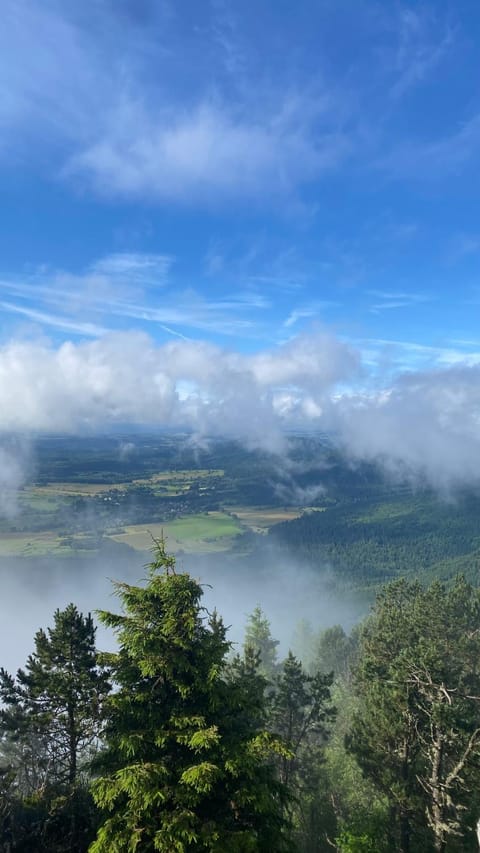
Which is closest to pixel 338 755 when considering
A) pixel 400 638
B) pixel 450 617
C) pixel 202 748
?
pixel 400 638

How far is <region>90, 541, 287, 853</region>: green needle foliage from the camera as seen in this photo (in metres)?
13.8

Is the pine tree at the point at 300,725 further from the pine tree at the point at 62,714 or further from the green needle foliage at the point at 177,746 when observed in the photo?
the green needle foliage at the point at 177,746

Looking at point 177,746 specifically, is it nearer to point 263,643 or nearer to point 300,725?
point 300,725

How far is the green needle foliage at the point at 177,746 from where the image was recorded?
13.8 m

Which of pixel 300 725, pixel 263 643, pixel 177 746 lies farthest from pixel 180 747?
pixel 263 643

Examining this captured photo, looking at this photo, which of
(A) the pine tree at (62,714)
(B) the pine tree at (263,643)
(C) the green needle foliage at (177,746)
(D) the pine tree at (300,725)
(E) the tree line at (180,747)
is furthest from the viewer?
(B) the pine tree at (263,643)

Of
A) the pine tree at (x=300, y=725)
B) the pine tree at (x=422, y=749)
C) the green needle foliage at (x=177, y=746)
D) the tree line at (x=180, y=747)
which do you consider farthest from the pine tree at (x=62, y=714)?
the pine tree at (x=300, y=725)

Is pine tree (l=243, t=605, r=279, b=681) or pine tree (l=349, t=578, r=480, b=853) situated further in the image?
pine tree (l=243, t=605, r=279, b=681)

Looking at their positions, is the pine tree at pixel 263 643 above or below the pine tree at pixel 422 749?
below

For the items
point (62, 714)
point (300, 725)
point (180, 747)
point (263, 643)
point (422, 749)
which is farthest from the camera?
point (263, 643)

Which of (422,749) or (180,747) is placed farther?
(422,749)

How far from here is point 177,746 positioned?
15.9 metres

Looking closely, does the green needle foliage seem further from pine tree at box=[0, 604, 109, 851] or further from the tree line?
pine tree at box=[0, 604, 109, 851]

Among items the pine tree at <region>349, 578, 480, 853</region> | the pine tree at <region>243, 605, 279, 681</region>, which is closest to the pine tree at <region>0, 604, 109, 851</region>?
the pine tree at <region>349, 578, 480, 853</region>
